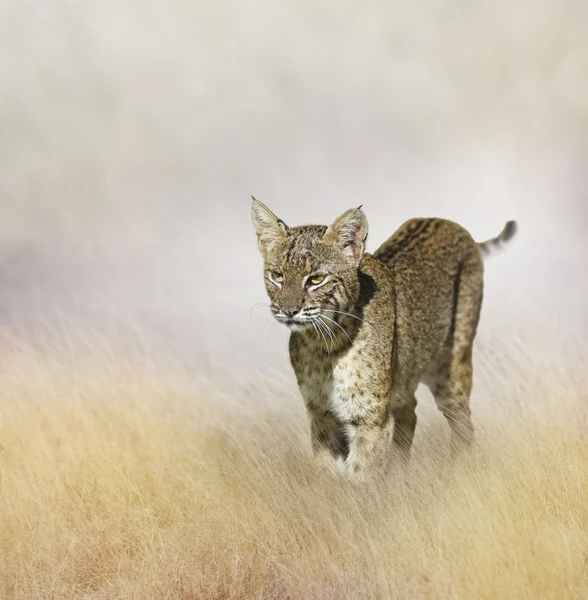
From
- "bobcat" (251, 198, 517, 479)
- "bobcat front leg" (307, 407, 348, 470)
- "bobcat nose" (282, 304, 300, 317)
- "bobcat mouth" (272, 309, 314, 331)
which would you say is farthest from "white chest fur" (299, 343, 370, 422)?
"bobcat nose" (282, 304, 300, 317)

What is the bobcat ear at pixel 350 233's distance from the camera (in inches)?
299

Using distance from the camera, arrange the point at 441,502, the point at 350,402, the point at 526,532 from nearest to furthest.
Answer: the point at 526,532 → the point at 441,502 → the point at 350,402

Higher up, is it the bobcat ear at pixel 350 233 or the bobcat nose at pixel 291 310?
the bobcat ear at pixel 350 233

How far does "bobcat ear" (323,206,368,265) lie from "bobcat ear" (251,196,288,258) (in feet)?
1.45

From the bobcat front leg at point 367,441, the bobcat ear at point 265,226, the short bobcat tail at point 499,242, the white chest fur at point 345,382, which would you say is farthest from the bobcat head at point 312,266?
the short bobcat tail at point 499,242

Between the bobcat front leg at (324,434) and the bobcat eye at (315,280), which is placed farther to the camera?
the bobcat front leg at (324,434)

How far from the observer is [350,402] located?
7762 millimetres

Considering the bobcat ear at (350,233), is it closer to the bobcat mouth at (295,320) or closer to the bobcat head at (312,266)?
the bobcat head at (312,266)

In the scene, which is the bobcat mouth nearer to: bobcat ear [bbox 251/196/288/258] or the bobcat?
the bobcat

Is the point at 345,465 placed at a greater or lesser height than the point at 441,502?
greater

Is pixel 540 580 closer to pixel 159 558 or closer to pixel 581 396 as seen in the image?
pixel 159 558

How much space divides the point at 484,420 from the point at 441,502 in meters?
2.17

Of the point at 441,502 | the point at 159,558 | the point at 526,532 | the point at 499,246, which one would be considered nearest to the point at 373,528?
the point at 441,502

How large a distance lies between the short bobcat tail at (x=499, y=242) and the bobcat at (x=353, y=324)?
1.09 metres
